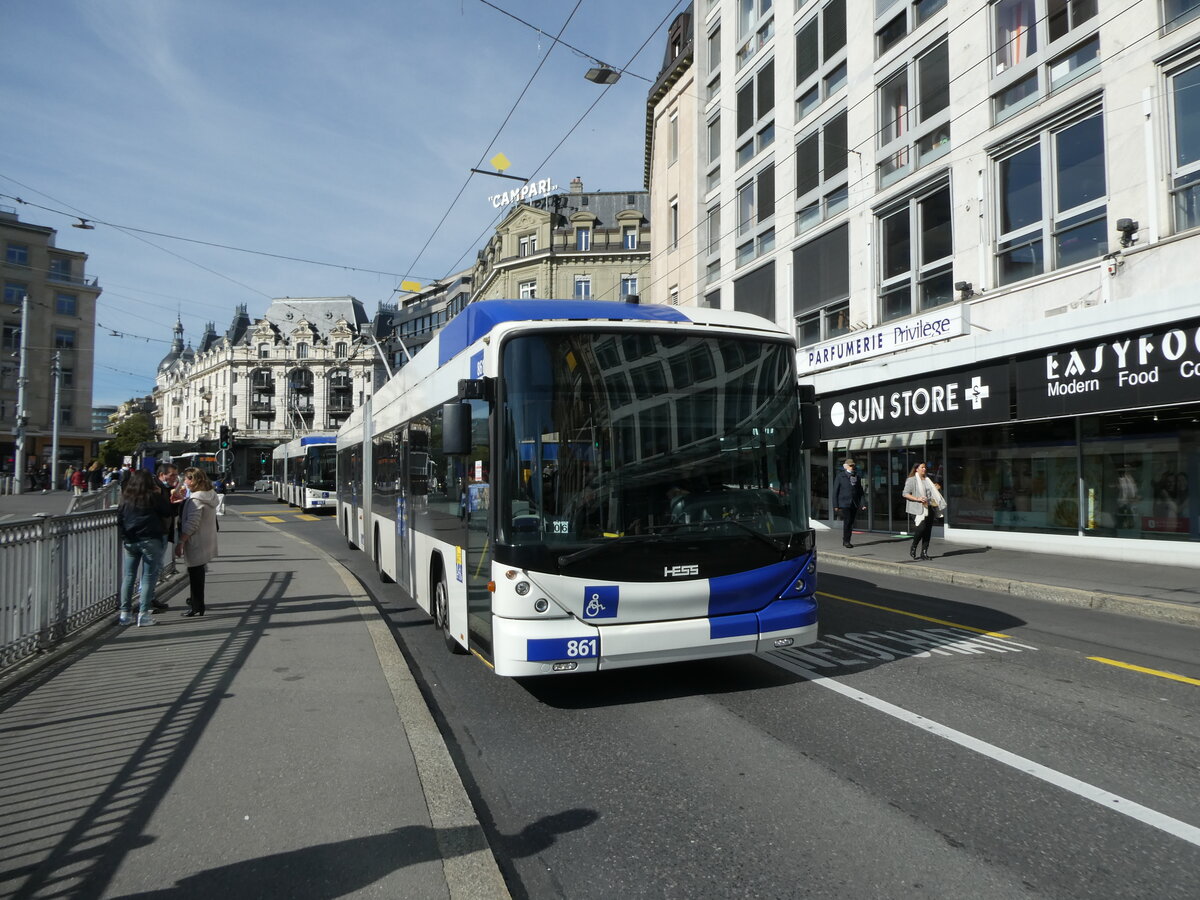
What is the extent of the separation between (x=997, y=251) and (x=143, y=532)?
15.7m

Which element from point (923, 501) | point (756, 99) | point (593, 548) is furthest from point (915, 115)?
point (593, 548)

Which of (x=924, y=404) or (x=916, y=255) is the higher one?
(x=916, y=255)

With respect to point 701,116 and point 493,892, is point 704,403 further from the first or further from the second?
point 701,116

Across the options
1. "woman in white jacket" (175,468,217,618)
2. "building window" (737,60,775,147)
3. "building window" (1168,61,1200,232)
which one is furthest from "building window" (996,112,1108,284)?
"woman in white jacket" (175,468,217,618)

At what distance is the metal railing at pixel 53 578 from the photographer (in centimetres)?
615

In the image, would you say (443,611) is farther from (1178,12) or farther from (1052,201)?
(1178,12)

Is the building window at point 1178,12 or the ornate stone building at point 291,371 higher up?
the ornate stone building at point 291,371

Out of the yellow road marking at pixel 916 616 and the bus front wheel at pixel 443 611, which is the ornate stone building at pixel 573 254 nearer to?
the yellow road marking at pixel 916 616

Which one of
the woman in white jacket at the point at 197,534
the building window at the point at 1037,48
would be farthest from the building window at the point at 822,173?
the woman in white jacket at the point at 197,534

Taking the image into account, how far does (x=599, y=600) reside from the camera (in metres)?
5.20

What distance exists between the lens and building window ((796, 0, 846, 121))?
21953 millimetres

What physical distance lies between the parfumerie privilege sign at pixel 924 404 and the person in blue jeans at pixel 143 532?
14.0 meters

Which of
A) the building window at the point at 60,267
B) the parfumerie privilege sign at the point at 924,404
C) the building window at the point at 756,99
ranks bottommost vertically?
the parfumerie privilege sign at the point at 924,404

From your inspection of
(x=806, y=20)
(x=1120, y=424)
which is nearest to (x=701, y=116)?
(x=806, y=20)
